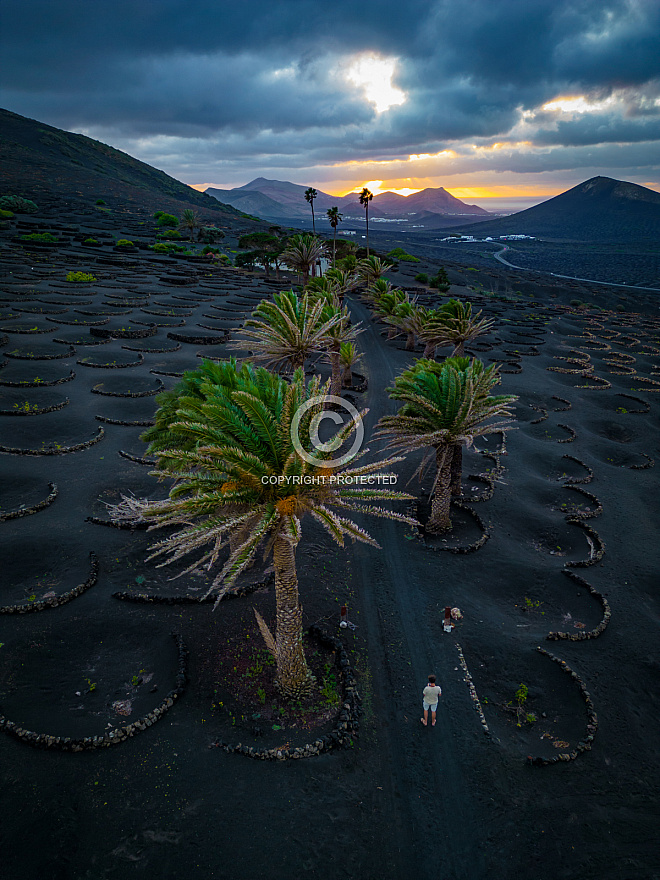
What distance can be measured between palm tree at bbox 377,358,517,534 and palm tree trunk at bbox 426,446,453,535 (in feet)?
0.19

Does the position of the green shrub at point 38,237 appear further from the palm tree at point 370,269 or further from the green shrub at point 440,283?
the green shrub at point 440,283

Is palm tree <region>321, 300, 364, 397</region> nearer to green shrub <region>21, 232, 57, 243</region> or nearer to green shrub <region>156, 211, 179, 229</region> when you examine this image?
green shrub <region>21, 232, 57, 243</region>

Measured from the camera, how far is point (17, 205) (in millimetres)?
112375

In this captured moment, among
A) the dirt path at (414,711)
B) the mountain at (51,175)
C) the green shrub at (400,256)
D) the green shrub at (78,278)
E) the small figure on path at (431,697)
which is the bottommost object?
the dirt path at (414,711)

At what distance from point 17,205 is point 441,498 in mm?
137034

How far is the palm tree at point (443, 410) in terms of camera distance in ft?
65.5

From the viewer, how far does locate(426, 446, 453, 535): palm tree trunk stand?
21.8 meters

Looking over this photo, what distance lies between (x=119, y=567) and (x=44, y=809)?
31.2 feet

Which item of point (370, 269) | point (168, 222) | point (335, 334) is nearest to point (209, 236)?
point (168, 222)

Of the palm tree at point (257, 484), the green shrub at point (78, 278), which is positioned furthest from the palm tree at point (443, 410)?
the green shrub at point (78, 278)

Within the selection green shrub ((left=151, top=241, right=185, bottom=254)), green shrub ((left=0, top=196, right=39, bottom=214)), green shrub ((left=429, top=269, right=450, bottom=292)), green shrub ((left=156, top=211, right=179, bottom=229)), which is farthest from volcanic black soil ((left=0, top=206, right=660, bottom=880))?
green shrub ((left=156, top=211, right=179, bottom=229))

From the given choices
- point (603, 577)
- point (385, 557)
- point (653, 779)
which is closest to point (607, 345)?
point (603, 577)

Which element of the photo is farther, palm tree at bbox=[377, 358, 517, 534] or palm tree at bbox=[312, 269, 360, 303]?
palm tree at bbox=[312, 269, 360, 303]

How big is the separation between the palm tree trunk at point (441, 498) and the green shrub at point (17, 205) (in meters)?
133
